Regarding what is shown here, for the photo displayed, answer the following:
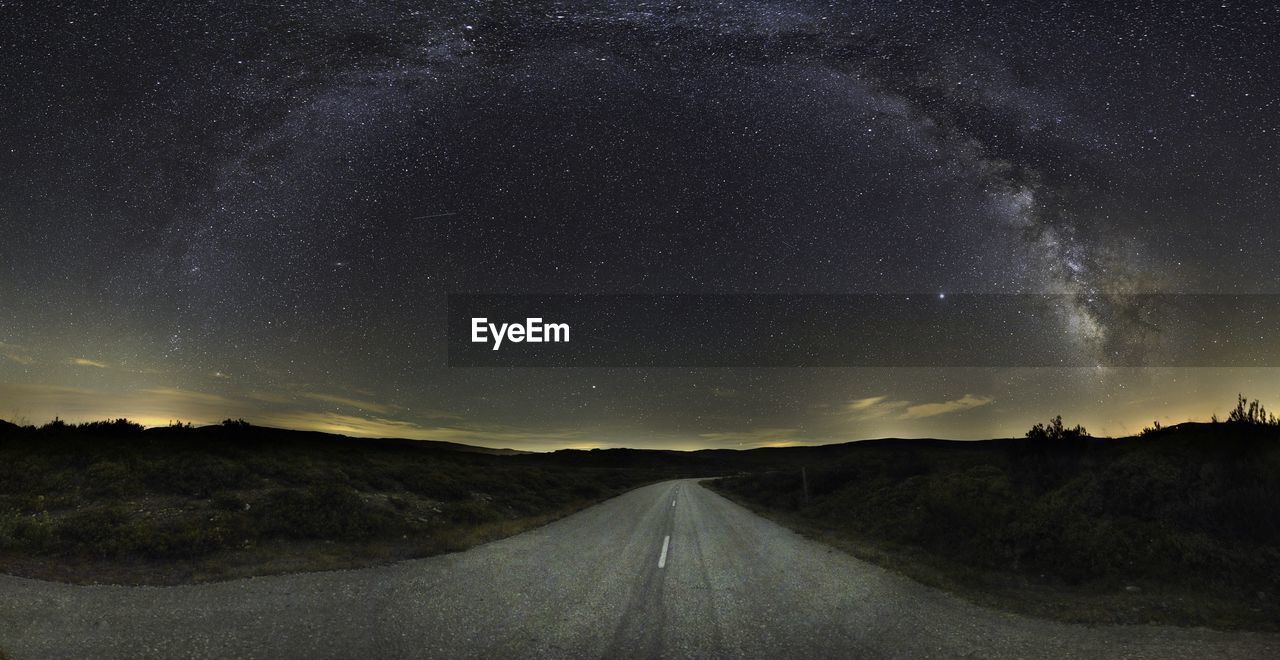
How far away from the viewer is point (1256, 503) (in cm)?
1152

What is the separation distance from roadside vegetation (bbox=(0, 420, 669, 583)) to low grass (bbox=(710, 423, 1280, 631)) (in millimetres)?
12412

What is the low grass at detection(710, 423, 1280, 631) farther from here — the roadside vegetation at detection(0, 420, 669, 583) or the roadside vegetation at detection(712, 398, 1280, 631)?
the roadside vegetation at detection(0, 420, 669, 583)

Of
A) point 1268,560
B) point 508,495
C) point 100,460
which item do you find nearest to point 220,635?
point 1268,560

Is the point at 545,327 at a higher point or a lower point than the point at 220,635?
higher

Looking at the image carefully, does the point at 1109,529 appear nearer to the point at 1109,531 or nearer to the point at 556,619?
the point at 1109,531

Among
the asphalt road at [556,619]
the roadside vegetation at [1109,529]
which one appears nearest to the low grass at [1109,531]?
the roadside vegetation at [1109,529]

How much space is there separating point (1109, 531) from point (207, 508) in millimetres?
23900

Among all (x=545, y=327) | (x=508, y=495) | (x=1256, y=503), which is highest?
(x=545, y=327)

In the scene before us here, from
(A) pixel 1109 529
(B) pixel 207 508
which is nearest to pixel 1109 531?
(A) pixel 1109 529

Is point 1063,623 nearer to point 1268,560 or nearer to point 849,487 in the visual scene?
point 1268,560

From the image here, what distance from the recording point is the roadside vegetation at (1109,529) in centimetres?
980

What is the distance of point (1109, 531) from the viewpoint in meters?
12.4

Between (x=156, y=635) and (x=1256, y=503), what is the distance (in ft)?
64.2

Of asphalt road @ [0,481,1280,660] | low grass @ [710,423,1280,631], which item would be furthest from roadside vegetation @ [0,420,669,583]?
low grass @ [710,423,1280,631]
